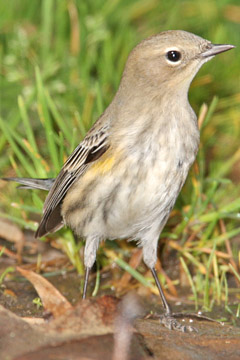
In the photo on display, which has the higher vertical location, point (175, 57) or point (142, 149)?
point (175, 57)

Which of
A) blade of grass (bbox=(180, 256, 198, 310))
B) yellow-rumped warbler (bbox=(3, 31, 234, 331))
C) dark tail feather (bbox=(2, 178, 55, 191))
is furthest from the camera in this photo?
dark tail feather (bbox=(2, 178, 55, 191))

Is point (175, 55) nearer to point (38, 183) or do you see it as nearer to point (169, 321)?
point (38, 183)

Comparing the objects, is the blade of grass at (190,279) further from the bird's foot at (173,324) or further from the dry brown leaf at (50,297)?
the dry brown leaf at (50,297)

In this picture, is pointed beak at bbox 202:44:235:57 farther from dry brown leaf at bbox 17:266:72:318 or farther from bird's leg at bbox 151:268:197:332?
dry brown leaf at bbox 17:266:72:318

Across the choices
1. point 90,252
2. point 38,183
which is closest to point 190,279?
point 90,252

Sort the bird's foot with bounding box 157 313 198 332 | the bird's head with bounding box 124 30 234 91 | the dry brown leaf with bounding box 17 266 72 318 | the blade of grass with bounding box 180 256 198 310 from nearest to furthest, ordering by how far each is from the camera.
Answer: the dry brown leaf with bounding box 17 266 72 318 → the bird's foot with bounding box 157 313 198 332 → the bird's head with bounding box 124 30 234 91 → the blade of grass with bounding box 180 256 198 310

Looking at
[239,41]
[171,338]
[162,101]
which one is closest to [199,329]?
[171,338]

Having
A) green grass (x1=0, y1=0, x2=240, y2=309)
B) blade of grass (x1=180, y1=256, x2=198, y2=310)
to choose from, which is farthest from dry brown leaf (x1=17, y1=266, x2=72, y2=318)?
blade of grass (x1=180, y1=256, x2=198, y2=310)
